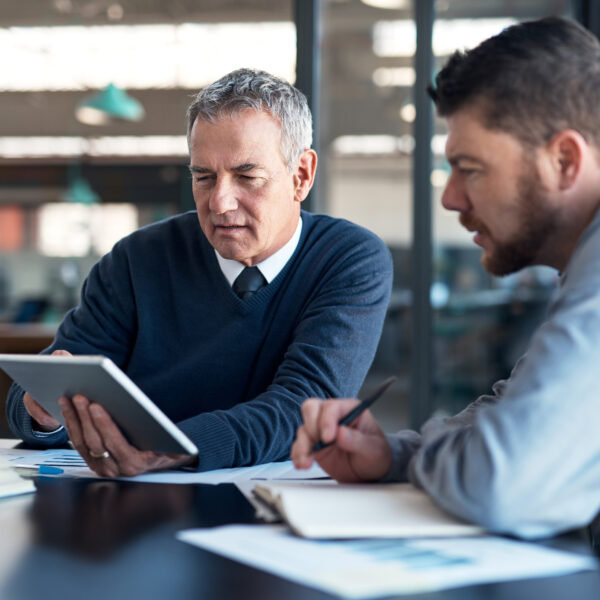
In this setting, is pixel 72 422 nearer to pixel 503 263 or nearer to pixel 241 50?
pixel 503 263

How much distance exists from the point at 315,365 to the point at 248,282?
0.31 meters

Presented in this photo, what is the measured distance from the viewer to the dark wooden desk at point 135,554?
0.75 m

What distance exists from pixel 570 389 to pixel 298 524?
32 centimetres

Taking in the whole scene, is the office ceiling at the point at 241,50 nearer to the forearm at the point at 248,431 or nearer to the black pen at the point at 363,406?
the forearm at the point at 248,431

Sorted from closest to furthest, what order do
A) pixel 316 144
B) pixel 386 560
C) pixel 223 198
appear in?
pixel 386 560 < pixel 223 198 < pixel 316 144

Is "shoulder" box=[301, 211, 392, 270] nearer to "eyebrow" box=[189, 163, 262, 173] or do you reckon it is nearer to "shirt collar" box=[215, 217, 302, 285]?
"shirt collar" box=[215, 217, 302, 285]

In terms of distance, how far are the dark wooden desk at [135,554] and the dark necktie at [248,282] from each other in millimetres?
681

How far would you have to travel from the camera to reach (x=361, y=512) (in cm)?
95

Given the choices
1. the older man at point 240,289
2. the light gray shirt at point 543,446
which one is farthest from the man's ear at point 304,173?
the light gray shirt at point 543,446

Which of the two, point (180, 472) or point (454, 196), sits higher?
point (454, 196)

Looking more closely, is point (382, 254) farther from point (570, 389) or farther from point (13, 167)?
point (13, 167)

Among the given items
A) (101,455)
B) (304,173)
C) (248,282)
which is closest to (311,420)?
(101,455)

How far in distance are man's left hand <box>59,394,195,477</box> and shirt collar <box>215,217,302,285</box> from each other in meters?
0.61

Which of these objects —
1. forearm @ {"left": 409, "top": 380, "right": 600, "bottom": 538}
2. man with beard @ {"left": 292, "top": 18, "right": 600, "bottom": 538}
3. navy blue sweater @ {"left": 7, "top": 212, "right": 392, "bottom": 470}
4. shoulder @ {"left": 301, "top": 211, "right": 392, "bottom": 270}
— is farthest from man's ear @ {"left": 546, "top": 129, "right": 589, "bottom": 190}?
shoulder @ {"left": 301, "top": 211, "right": 392, "bottom": 270}
